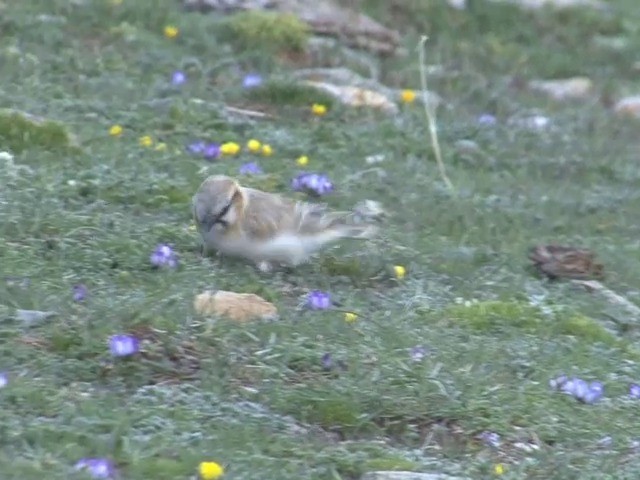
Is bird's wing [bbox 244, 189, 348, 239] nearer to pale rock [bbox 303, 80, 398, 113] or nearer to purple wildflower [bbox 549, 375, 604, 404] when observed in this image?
purple wildflower [bbox 549, 375, 604, 404]

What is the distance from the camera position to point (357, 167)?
7871 mm

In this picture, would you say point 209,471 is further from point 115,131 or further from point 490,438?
point 115,131

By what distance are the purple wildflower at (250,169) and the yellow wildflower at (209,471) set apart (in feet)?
10.9

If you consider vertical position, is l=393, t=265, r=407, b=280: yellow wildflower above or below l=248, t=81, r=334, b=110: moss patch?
above

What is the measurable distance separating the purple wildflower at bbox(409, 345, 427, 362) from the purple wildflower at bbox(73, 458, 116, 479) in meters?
1.45

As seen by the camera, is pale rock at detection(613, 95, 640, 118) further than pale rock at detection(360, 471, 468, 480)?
Yes

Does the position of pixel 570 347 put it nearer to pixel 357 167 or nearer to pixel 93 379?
pixel 93 379

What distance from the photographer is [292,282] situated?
579cm

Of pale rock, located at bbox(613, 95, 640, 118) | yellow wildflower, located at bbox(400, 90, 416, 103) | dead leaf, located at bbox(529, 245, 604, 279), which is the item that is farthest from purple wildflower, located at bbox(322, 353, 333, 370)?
pale rock, located at bbox(613, 95, 640, 118)

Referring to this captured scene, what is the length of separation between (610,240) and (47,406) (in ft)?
13.4

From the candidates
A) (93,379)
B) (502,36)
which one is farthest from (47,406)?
(502,36)

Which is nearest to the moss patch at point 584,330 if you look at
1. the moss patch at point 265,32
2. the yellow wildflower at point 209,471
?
the yellow wildflower at point 209,471

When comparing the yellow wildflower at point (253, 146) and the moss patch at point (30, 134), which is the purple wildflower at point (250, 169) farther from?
the moss patch at point (30, 134)

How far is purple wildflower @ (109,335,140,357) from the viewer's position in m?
4.55
